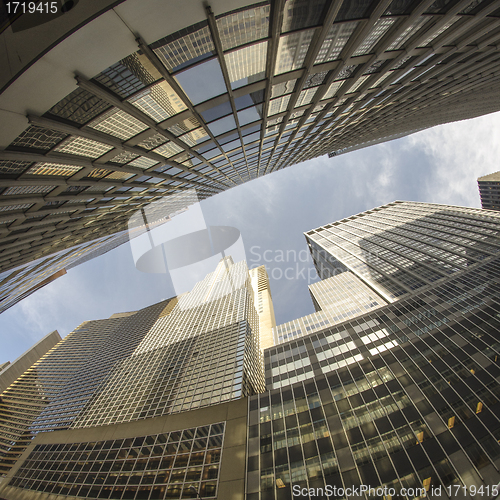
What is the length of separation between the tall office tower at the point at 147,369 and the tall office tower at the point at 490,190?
185 meters

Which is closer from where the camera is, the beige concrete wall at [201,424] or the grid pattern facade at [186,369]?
the beige concrete wall at [201,424]

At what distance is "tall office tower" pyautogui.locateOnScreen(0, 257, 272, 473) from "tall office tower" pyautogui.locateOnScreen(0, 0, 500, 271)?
38572mm

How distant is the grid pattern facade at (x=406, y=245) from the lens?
6494cm

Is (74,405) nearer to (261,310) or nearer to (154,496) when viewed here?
(154,496)

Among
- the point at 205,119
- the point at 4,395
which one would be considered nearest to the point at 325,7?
the point at 205,119

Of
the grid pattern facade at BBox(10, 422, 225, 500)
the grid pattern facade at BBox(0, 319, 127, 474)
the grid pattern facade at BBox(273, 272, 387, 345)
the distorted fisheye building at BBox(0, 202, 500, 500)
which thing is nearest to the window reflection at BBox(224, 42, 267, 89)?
the distorted fisheye building at BBox(0, 202, 500, 500)

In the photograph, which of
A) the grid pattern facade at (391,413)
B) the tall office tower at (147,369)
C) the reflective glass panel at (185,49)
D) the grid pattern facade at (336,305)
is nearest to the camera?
the reflective glass panel at (185,49)

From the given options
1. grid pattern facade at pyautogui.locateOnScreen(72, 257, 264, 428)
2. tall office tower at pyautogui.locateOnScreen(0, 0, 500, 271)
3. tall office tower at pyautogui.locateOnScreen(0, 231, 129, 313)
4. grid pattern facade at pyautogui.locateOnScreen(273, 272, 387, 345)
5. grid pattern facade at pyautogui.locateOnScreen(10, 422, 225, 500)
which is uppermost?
tall office tower at pyautogui.locateOnScreen(0, 0, 500, 271)

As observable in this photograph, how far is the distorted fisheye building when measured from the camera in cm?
1986

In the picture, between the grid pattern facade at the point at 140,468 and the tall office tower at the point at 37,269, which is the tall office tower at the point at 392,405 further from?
the tall office tower at the point at 37,269

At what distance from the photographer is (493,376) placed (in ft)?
83.1

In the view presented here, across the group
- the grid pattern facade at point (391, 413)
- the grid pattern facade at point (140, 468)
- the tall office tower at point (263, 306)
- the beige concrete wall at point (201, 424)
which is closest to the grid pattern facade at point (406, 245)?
the grid pattern facade at point (391, 413)

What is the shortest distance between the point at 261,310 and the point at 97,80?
339ft

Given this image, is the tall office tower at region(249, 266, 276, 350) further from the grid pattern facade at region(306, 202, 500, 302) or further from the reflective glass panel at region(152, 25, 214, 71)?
the reflective glass panel at region(152, 25, 214, 71)
